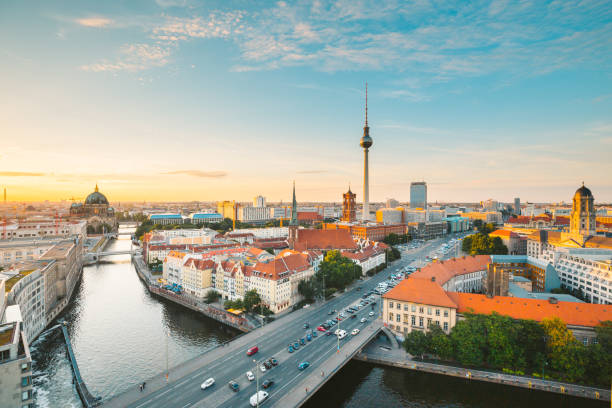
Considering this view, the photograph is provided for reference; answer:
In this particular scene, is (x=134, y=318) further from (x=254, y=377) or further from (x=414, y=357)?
(x=414, y=357)

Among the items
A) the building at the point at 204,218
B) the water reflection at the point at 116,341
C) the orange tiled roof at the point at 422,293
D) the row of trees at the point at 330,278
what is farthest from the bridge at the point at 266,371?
the building at the point at 204,218

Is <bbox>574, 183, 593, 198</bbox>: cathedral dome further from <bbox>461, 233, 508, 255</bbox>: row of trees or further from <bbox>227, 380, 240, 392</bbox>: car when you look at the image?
<bbox>227, 380, 240, 392</bbox>: car

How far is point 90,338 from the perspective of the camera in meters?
43.1

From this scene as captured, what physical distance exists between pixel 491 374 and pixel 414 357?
7.23 m

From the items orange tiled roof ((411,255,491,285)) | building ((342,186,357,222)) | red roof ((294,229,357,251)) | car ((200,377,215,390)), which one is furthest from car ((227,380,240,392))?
building ((342,186,357,222))

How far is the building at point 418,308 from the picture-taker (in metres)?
36.3

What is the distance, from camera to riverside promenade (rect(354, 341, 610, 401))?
29281 millimetres

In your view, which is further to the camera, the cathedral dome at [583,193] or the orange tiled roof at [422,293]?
the cathedral dome at [583,193]

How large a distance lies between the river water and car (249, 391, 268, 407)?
17.6ft

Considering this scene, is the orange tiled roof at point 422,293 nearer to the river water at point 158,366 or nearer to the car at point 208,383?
the river water at point 158,366

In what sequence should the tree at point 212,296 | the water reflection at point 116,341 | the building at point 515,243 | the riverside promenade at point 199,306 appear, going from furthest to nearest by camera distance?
the building at point 515,243 → the tree at point 212,296 → the riverside promenade at point 199,306 → the water reflection at point 116,341

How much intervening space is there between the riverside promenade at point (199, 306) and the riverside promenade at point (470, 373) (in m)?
16.2

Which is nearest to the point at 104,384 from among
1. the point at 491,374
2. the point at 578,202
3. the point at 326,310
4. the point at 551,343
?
the point at 326,310

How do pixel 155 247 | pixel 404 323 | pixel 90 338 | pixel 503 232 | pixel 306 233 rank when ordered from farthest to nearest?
pixel 503 232 → pixel 306 233 → pixel 155 247 → pixel 90 338 → pixel 404 323
